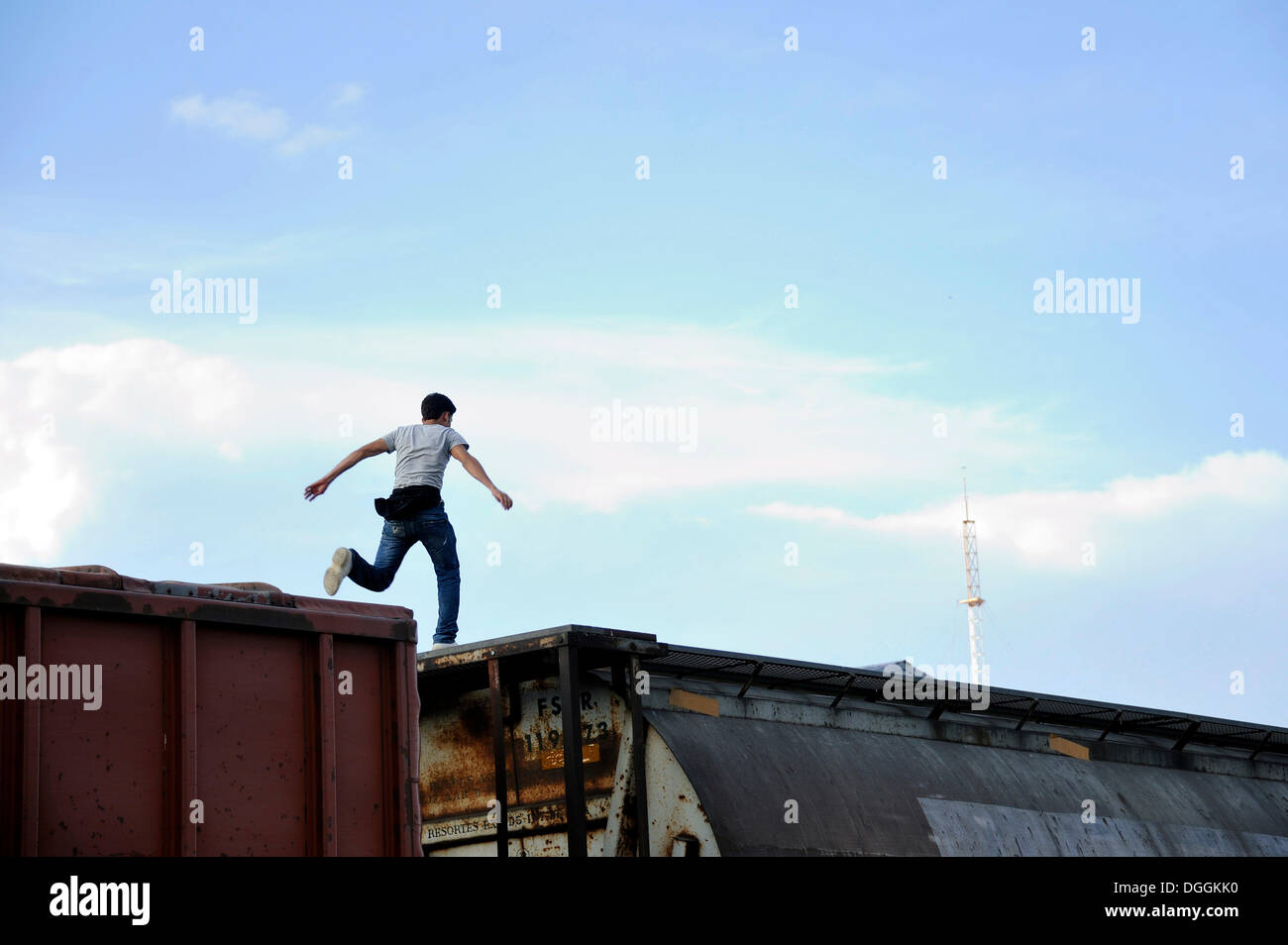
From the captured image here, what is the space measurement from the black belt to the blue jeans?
0.04m

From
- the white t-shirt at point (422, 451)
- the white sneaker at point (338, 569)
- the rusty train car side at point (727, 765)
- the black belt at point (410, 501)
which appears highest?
the white t-shirt at point (422, 451)

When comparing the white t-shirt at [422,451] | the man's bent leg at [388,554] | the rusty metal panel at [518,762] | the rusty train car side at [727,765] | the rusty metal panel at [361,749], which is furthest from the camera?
the white t-shirt at [422,451]

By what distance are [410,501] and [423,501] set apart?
0.08m

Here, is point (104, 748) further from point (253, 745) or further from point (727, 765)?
point (727, 765)

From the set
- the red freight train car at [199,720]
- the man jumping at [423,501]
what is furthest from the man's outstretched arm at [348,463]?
the red freight train car at [199,720]

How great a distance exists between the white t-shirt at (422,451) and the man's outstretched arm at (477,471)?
0.18 ft

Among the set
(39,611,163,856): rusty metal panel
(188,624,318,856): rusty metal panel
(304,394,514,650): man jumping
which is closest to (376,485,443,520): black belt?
(304,394,514,650): man jumping

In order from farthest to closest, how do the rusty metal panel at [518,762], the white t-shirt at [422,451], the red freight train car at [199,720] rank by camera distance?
the white t-shirt at [422,451]
the rusty metal panel at [518,762]
the red freight train car at [199,720]

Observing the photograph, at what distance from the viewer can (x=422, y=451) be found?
32.3ft

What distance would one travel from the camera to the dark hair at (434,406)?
10.0 metres

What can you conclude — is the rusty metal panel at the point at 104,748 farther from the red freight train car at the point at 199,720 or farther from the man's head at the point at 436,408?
the man's head at the point at 436,408
